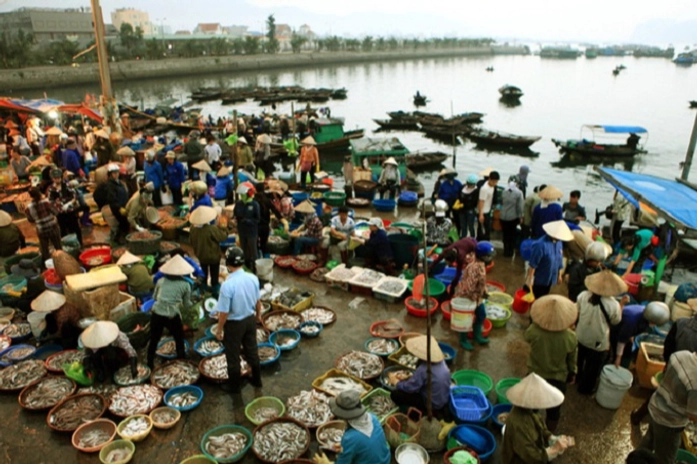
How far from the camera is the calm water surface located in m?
27.4

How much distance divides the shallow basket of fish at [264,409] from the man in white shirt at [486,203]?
5602mm

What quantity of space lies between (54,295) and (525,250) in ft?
25.2

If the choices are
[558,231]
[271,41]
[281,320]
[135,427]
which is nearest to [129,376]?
[135,427]

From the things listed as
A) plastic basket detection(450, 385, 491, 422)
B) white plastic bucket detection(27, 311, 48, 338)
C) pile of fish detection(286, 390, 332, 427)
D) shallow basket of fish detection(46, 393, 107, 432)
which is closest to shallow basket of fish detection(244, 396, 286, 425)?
pile of fish detection(286, 390, 332, 427)

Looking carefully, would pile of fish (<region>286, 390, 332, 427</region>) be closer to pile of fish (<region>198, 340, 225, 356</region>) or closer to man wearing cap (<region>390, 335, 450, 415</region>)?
man wearing cap (<region>390, 335, 450, 415</region>)

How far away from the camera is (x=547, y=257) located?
679 cm

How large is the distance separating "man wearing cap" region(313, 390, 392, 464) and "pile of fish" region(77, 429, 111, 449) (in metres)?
2.86

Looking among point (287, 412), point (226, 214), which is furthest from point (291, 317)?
point (226, 214)

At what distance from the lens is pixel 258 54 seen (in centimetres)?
8956

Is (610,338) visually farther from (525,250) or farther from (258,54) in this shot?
(258,54)

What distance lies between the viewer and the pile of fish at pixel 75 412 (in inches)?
205

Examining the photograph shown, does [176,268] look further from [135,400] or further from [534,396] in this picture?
[534,396]

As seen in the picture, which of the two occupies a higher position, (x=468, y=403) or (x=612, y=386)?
(x=612, y=386)

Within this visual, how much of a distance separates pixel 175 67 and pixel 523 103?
49291 millimetres
